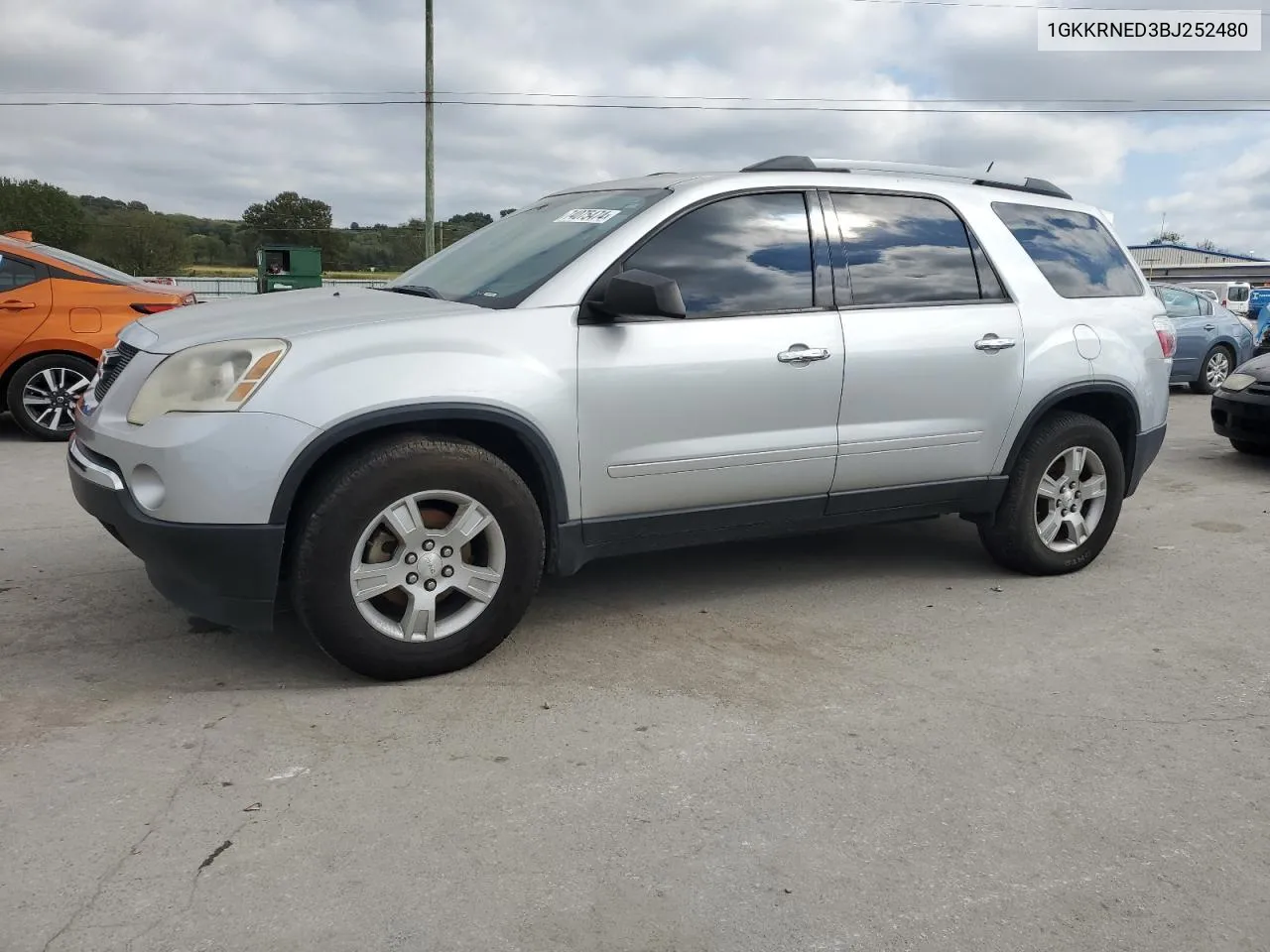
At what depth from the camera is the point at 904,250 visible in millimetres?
4738

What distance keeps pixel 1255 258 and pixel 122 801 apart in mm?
89740

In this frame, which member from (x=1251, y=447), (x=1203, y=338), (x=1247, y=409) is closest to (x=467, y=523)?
(x=1247, y=409)

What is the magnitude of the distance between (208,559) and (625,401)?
4.96ft

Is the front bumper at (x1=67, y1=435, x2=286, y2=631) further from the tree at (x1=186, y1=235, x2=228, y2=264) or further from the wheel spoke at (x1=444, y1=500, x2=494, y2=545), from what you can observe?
the tree at (x1=186, y1=235, x2=228, y2=264)

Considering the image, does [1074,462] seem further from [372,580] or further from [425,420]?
[372,580]

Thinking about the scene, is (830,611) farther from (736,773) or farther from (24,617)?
(24,617)

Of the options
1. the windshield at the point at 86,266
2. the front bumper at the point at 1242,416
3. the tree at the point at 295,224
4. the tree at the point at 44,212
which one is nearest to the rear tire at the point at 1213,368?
the front bumper at the point at 1242,416

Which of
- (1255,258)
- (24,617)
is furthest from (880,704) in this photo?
(1255,258)

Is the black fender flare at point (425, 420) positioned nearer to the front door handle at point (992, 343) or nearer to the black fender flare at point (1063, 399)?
the front door handle at point (992, 343)

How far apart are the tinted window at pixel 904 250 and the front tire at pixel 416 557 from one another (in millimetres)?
1780

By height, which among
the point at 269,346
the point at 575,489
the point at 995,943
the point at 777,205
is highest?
the point at 777,205

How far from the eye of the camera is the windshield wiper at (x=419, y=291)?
14.5 ft

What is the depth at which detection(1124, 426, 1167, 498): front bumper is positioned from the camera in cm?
548

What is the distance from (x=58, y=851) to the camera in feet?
8.79
